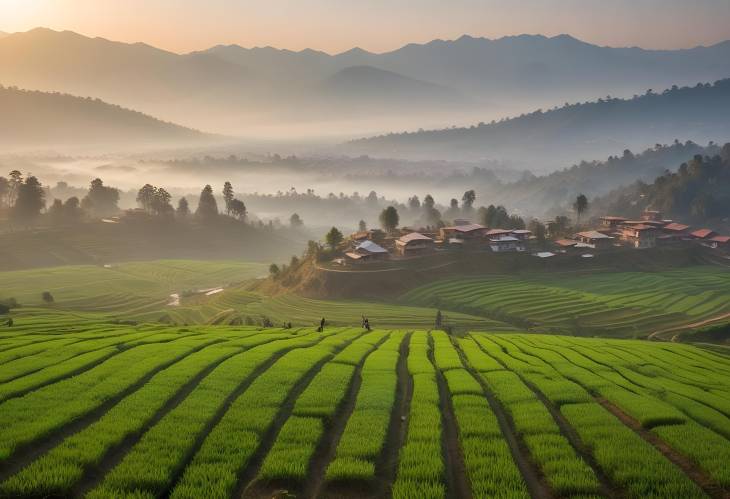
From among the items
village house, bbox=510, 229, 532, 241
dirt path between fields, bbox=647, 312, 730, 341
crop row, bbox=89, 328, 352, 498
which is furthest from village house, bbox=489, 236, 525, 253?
crop row, bbox=89, 328, 352, 498

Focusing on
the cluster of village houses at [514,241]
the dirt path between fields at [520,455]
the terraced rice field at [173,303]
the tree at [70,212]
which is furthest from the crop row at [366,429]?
the tree at [70,212]

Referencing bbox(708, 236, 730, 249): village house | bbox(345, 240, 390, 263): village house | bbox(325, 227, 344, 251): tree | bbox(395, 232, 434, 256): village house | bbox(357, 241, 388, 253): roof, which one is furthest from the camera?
bbox(708, 236, 730, 249): village house

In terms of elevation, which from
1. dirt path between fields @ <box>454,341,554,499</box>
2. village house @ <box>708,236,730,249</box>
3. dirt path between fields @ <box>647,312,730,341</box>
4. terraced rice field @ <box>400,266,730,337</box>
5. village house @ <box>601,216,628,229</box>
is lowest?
A: dirt path between fields @ <box>647,312,730,341</box>

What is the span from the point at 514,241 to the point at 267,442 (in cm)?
12305

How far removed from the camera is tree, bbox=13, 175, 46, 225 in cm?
19012

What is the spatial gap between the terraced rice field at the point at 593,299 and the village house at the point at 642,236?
45.2 feet

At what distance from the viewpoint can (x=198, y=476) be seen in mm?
13250

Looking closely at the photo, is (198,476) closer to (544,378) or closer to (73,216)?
(544,378)

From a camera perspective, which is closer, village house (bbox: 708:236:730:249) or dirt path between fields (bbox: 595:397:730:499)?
dirt path between fields (bbox: 595:397:730:499)

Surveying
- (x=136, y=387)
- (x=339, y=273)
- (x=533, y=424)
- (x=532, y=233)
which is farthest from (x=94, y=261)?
(x=533, y=424)

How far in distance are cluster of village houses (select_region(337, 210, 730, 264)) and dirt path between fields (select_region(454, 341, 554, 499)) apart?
9810 cm

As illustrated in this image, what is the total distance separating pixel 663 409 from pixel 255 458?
55.2ft

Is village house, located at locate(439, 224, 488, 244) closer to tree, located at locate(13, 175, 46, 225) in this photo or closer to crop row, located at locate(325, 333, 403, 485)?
crop row, located at locate(325, 333, 403, 485)

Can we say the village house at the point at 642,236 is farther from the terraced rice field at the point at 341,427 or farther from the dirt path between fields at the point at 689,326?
the terraced rice field at the point at 341,427
